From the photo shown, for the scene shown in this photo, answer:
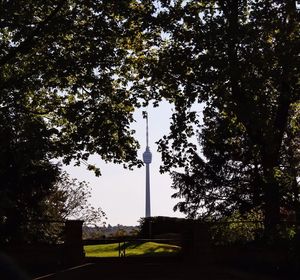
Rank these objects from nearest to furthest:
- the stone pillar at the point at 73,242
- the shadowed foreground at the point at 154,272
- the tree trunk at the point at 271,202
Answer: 1. the shadowed foreground at the point at 154,272
2. the tree trunk at the point at 271,202
3. the stone pillar at the point at 73,242

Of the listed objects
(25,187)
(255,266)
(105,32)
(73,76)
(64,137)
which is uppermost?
(105,32)

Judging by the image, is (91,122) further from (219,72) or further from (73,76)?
(219,72)

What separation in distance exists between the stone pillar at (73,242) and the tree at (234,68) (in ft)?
13.5

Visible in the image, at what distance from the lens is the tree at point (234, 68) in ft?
56.2

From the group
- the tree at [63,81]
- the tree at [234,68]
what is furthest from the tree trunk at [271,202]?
the tree at [63,81]

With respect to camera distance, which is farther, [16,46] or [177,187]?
[177,187]

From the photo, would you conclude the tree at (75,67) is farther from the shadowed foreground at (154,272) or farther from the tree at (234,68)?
the shadowed foreground at (154,272)

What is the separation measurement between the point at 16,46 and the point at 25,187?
8376 millimetres

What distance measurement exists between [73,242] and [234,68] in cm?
821

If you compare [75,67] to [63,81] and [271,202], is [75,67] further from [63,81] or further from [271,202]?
[271,202]

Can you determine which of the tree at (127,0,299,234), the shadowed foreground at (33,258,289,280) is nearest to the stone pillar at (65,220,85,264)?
the shadowed foreground at (33,258,289,280)

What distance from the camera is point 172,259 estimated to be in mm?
21156

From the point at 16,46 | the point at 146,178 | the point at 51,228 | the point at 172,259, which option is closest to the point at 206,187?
the point at 51,228

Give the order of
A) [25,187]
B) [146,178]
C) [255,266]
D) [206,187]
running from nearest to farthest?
[255,266] < [25,187] < [206,187] < [146,178]
